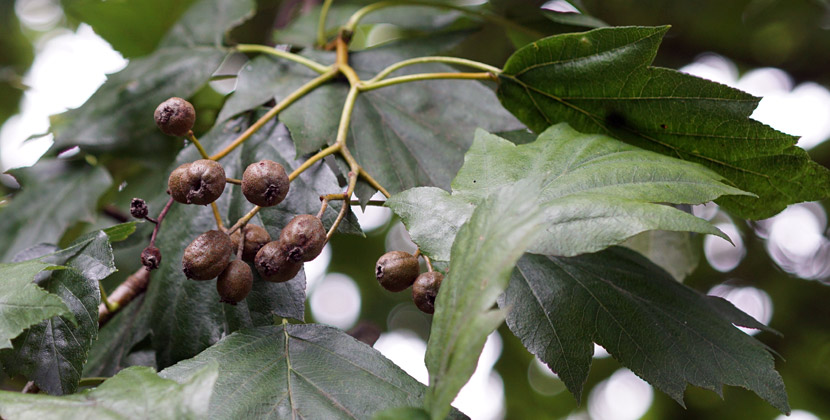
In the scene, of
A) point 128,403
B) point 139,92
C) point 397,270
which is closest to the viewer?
point 128,403

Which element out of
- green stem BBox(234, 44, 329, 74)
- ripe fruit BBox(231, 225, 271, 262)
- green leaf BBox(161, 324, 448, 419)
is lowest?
green leaf BBox(161, 324, 448, 419)

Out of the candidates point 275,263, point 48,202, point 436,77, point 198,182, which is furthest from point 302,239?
point 48,202

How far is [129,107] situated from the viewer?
1.33 metres

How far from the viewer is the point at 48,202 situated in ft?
4.65

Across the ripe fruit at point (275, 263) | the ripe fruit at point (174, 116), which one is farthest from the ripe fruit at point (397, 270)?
the ripe fruit at point (174, 116)

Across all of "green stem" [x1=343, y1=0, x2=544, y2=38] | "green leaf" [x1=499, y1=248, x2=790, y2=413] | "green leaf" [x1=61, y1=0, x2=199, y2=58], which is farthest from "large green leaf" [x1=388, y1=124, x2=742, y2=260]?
"green leaf" [x1=61, y1=0, x2=199, y2=58]

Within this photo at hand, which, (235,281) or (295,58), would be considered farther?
(295,58)

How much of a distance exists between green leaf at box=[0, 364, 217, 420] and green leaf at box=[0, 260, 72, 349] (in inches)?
4.4

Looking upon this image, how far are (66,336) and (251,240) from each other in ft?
0.83

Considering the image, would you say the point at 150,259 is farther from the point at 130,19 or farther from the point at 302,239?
the point at 130,19

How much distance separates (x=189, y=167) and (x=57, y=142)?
2.31 feet

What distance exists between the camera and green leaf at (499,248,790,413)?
32.2 inches

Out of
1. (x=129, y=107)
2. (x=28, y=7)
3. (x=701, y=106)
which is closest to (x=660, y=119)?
(x=701, y=106)

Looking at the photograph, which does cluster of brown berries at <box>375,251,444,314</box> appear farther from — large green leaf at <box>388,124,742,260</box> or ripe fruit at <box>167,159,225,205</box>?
ripe fruit at <box>167,159,225,205</box>
